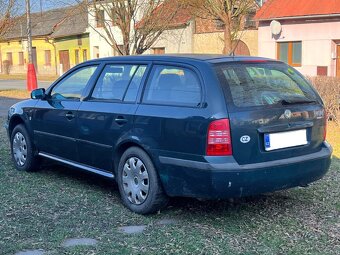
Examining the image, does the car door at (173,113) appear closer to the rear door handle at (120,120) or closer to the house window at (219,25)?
the rear door handle at (120,120)

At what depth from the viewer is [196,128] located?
4.39 m

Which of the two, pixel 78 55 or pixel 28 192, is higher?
pixel 78 55

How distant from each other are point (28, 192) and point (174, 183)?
1.97 meters

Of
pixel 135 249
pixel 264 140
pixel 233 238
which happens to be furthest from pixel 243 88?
pixel 135 249

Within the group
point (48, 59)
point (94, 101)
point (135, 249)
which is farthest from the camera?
point (48, 59)

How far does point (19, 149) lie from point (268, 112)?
12.3 ft

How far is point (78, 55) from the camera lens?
1602 inches

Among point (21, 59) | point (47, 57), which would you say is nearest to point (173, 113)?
point (47, 57)

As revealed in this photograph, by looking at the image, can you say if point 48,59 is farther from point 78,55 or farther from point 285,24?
point 285,24

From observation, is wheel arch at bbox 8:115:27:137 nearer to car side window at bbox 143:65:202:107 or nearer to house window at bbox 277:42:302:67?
car side window at bbox 143:65:202:107

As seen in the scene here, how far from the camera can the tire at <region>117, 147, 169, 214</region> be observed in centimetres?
477

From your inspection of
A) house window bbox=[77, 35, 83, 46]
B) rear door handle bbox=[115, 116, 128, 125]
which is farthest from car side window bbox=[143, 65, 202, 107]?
house window bbox=[77, 35, 83, 46]

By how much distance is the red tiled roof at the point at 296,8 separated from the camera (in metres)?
19.4

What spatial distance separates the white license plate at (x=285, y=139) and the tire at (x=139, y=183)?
108cm
